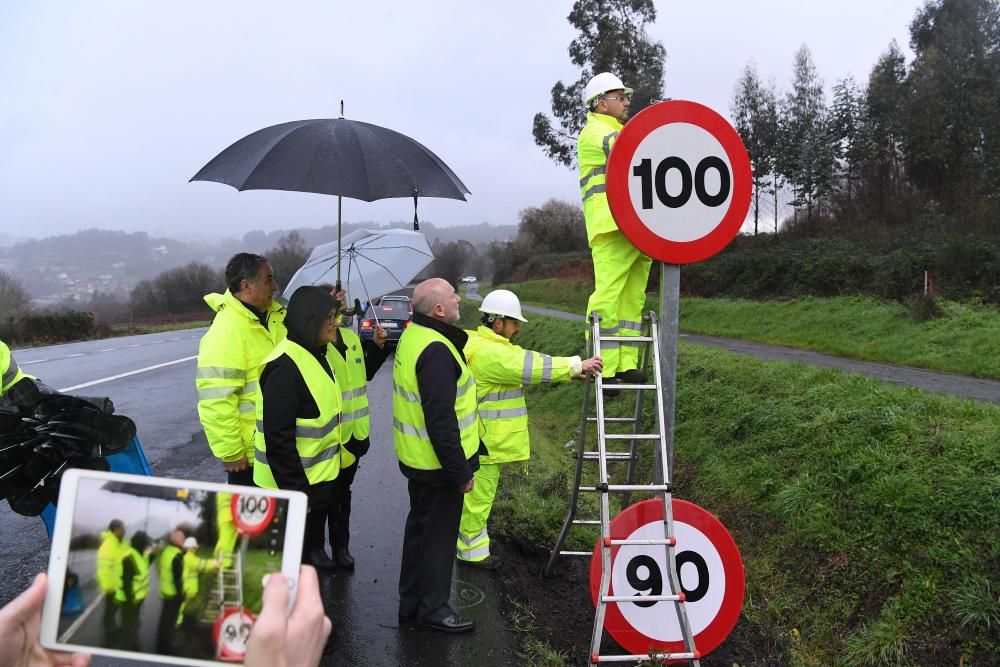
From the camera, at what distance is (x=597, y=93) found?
14.0 ft

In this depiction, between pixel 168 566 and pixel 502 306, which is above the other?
pixel 502 306

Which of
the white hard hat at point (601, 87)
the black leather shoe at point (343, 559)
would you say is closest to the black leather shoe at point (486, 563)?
the black leather shoe at point (343, 559)

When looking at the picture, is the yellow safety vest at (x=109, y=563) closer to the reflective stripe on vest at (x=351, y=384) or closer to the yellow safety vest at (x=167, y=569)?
the yellow safety vest at (x=167, y=569)

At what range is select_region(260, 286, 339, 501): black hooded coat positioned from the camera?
3.95 m

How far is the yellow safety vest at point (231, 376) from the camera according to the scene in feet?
14.6

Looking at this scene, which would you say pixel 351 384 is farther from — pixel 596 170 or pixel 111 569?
pixel 111 569

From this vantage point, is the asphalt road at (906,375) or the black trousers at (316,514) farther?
the asphalt road at (906,375)

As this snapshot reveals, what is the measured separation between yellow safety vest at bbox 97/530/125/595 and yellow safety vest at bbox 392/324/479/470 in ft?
10.2

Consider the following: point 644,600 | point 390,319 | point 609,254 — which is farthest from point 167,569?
point 390,319

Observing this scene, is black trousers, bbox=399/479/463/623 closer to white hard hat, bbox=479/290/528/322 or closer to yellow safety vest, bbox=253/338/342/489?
yellow safety vest, bbox=253/338/342/489

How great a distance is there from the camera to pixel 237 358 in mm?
4508

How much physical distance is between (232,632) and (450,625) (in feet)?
11.0

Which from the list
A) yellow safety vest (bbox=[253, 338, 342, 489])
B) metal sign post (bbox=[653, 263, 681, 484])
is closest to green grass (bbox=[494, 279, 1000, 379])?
metal sign post (bbox=[653, 263, 681, 484])

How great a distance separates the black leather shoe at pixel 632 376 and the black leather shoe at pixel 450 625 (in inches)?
65.9
